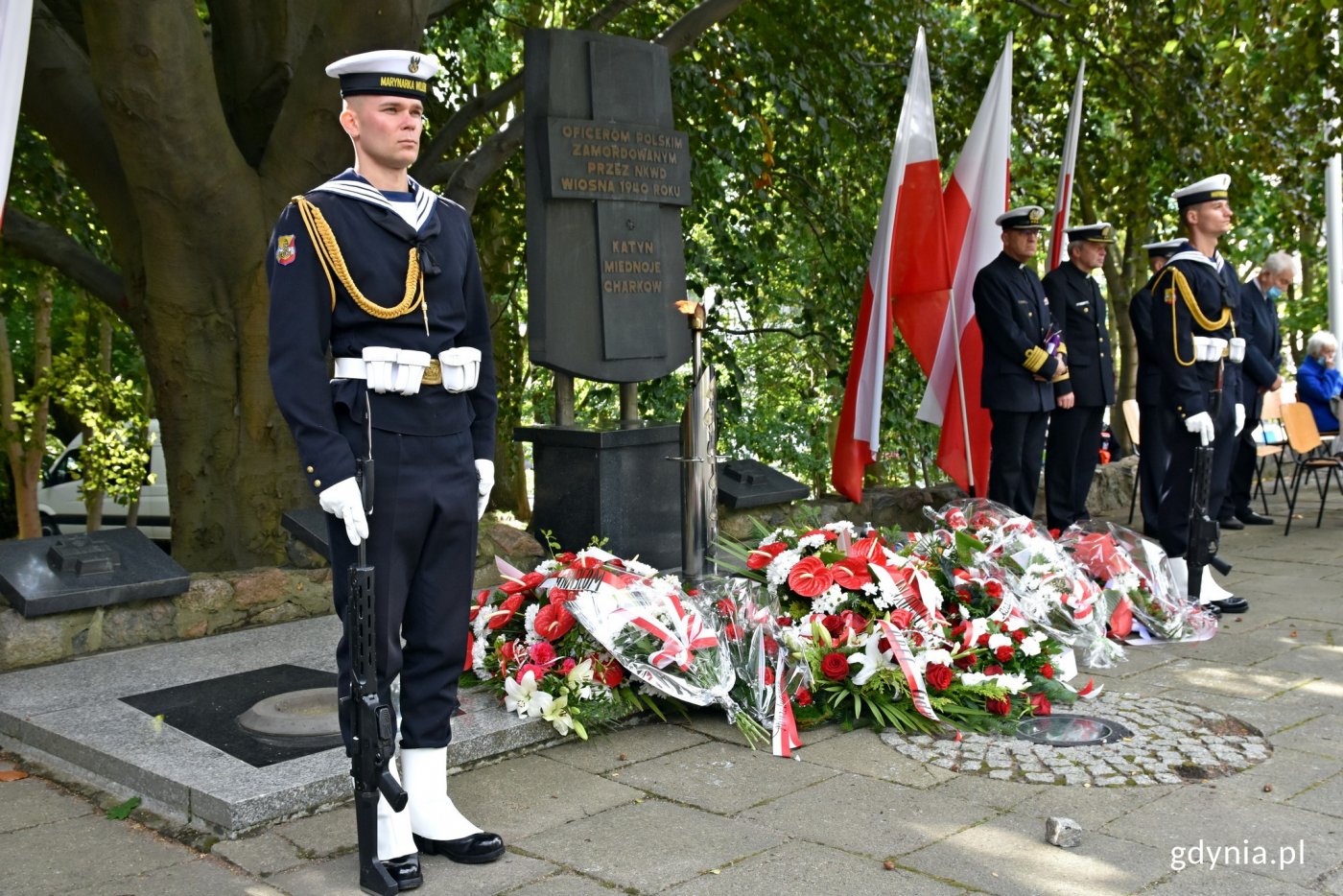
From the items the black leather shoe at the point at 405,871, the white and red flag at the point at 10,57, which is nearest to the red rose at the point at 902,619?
the black leather shoe at the point at 405,871

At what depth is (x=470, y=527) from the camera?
3691 mm

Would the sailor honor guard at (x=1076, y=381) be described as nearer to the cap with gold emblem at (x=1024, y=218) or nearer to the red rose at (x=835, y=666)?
the cap with gold emblem at (x=1024, y=218)

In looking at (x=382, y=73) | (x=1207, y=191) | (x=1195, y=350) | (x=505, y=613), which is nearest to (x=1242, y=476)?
(x=1195, y=350)

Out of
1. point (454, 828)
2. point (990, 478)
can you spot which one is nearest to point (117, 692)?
point (454, 828)

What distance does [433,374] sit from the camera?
11.7 ft

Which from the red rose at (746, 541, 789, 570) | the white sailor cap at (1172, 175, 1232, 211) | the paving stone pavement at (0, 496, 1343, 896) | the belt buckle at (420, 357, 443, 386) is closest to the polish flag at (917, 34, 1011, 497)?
the white sailor cap at (1172, 175, 1232, 211)

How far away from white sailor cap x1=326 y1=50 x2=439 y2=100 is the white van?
12717 millimetres

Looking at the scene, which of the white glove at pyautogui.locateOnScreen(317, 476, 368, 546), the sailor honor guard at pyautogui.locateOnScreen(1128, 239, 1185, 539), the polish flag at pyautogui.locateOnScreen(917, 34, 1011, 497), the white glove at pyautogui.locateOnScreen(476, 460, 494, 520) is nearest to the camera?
the white glove at pyautogui.locateOnScreen(317, 476, 368, 546)

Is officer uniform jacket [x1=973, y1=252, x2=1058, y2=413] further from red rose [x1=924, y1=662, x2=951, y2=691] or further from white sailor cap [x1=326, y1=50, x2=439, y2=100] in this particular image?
white sailor cap [x1=326, y1=50, x2=439, y2=100]

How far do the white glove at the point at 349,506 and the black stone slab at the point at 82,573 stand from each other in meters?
2.54

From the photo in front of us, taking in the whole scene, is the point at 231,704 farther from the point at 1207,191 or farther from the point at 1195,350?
the point at 1207,191

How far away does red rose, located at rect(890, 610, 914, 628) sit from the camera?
5023 mm

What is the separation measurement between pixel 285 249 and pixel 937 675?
2.71 meters

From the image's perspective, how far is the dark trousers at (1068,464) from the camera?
8.51 meters
